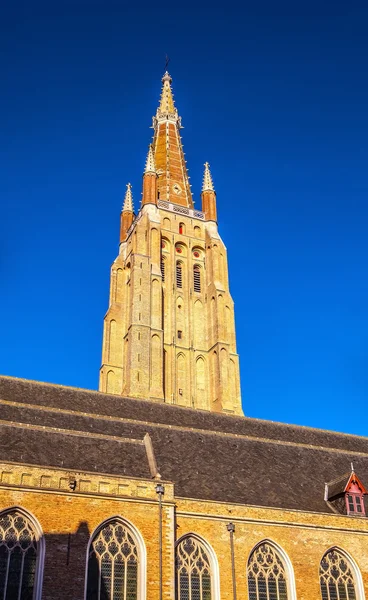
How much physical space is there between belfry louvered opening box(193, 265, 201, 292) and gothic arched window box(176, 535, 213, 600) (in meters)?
38.8

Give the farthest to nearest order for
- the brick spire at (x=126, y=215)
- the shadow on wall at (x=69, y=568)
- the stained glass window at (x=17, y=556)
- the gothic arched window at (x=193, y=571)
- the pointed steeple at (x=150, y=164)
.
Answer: the brick spire at (x=126, y=215) < the pointed steeple at (x=150, y=164) < the gothic arched window at (x=193, y=571) < the shadow on wall at (x=69, y=568) < the stained glass window at (x=17, y=556)

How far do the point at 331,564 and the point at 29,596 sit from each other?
549 inches

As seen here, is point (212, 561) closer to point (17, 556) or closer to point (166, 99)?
point (17, 556)

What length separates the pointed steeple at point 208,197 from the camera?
69.9 m

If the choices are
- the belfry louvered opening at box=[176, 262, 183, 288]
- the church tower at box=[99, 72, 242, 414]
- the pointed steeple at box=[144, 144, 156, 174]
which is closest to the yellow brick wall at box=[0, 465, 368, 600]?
the church tower at box=[99, 72, 242, 414]

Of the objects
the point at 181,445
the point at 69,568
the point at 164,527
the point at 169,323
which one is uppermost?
the point at 169,323

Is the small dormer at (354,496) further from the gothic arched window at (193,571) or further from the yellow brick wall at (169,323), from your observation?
→ the yellow brick wall at (169,323)

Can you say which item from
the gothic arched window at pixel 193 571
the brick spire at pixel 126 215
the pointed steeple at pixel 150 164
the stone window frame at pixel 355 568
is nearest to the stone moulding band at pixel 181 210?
the pointed steeple at pixel 150 164

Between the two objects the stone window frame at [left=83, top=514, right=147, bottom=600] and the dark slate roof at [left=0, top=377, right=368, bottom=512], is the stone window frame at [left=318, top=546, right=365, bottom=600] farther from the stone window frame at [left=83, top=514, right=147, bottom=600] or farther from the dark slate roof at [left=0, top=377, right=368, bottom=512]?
the stone window frame at [left=83, top=514, right=147, bottom=600]

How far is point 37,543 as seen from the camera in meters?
23.5

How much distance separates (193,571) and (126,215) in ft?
164

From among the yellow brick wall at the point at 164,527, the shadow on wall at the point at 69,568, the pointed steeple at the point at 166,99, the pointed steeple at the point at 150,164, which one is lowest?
the shadow on wall at the point at 69,568

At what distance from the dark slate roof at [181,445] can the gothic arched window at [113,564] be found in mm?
2865

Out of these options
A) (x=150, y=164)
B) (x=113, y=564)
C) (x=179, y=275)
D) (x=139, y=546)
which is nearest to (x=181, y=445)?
(x=139, y=546)
